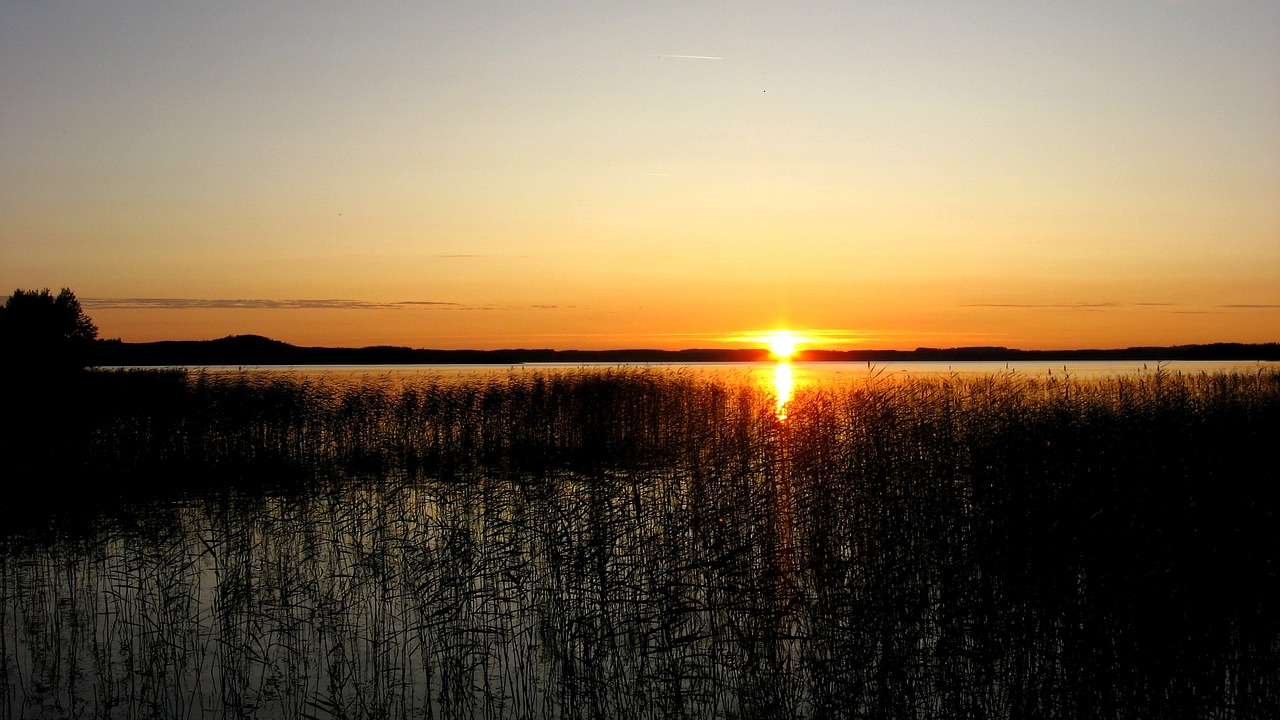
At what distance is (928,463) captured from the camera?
10.3 meters

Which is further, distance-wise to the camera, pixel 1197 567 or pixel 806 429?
pixel 806 429

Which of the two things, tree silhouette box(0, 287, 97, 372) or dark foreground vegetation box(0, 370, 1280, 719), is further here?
tree silhouette box(0, 287, 97, 372)

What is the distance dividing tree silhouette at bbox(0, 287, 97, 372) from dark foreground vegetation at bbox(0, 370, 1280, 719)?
46.8ft

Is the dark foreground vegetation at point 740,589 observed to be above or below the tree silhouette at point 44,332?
below

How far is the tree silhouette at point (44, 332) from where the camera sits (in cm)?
2538

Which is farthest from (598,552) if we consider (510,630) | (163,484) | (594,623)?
(163,484)

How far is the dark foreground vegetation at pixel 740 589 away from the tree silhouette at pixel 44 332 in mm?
14256

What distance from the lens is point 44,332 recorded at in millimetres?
41688

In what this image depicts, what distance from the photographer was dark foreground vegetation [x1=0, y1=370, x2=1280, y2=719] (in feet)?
21.5

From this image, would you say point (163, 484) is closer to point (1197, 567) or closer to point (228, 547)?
point (228, 547)

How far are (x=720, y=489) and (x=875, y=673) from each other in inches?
143

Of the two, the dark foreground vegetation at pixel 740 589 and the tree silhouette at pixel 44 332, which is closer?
the dark foreground vegetation at pixel 740 589

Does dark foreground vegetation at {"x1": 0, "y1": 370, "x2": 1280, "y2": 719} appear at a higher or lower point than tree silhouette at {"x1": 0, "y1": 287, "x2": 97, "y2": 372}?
lower

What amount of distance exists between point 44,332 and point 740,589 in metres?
44.9
